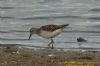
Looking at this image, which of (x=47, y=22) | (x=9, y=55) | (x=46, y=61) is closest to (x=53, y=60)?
(x=46, y=61)

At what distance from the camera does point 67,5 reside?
8.40m

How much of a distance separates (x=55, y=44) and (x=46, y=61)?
135 cm

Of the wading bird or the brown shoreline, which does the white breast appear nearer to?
the wading bird

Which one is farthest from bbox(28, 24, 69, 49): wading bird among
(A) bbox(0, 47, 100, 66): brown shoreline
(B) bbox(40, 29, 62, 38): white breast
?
(A) bbox(0, 47, 100, 66): brown shoreline

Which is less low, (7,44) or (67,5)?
(67,5)

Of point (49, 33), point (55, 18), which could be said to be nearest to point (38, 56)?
point (49, 33)

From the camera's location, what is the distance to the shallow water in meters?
8.41

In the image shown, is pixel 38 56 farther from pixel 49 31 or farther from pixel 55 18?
pixel 55 18

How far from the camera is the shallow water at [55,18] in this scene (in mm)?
8406

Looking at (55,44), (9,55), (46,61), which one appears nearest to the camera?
(46,61)

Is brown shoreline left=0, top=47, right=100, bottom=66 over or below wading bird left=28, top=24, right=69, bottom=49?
below

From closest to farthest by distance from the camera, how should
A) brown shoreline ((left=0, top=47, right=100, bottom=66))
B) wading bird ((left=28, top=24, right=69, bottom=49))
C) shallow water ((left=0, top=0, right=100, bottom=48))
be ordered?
1. brown shoreline ((left=0, top=47, right=100, bottom=66))
2. wading bird ((left=28, top=24, right=69, bottom=49))
3. shallow water ((left=0, top=0, right=100, bottom=48))

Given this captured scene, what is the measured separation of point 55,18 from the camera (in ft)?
28.0

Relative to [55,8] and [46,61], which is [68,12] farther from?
[46,61]
